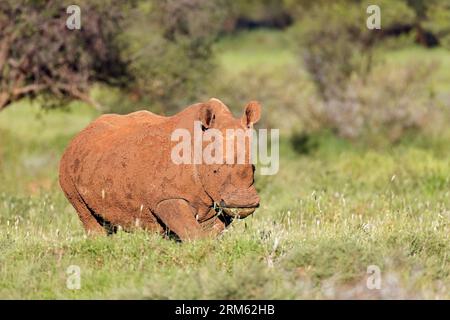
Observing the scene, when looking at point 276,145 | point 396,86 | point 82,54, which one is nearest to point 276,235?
point 82,54

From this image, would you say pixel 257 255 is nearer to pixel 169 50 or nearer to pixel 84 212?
pixel 84 212

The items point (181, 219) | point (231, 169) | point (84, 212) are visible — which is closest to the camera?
point (231, 169)

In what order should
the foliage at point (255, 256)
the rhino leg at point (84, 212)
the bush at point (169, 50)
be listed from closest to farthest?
the foliage at point (255, 256)
the rhino leg at point (84, 212)
the bush at point (169, 50)

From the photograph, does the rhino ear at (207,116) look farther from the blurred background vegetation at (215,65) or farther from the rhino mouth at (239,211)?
the blurred background vegetation at (215,65)

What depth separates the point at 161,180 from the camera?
370 inches

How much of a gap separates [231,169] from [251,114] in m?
0.57

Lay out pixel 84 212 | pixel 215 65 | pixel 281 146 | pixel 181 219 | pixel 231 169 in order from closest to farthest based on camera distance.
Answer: pixel 231 169
pixel 181 219
pixel 84 212
pixel 215 65
pixel 281 146

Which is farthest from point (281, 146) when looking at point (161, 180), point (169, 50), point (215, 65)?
point (161, 180)

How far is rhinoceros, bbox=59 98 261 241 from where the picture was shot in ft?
30.0

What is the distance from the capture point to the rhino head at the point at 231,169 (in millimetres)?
9047

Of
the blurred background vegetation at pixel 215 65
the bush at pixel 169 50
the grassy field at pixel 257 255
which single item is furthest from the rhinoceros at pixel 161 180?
the bush at pixel 169 50

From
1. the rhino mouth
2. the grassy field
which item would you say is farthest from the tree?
the rhino mouth
